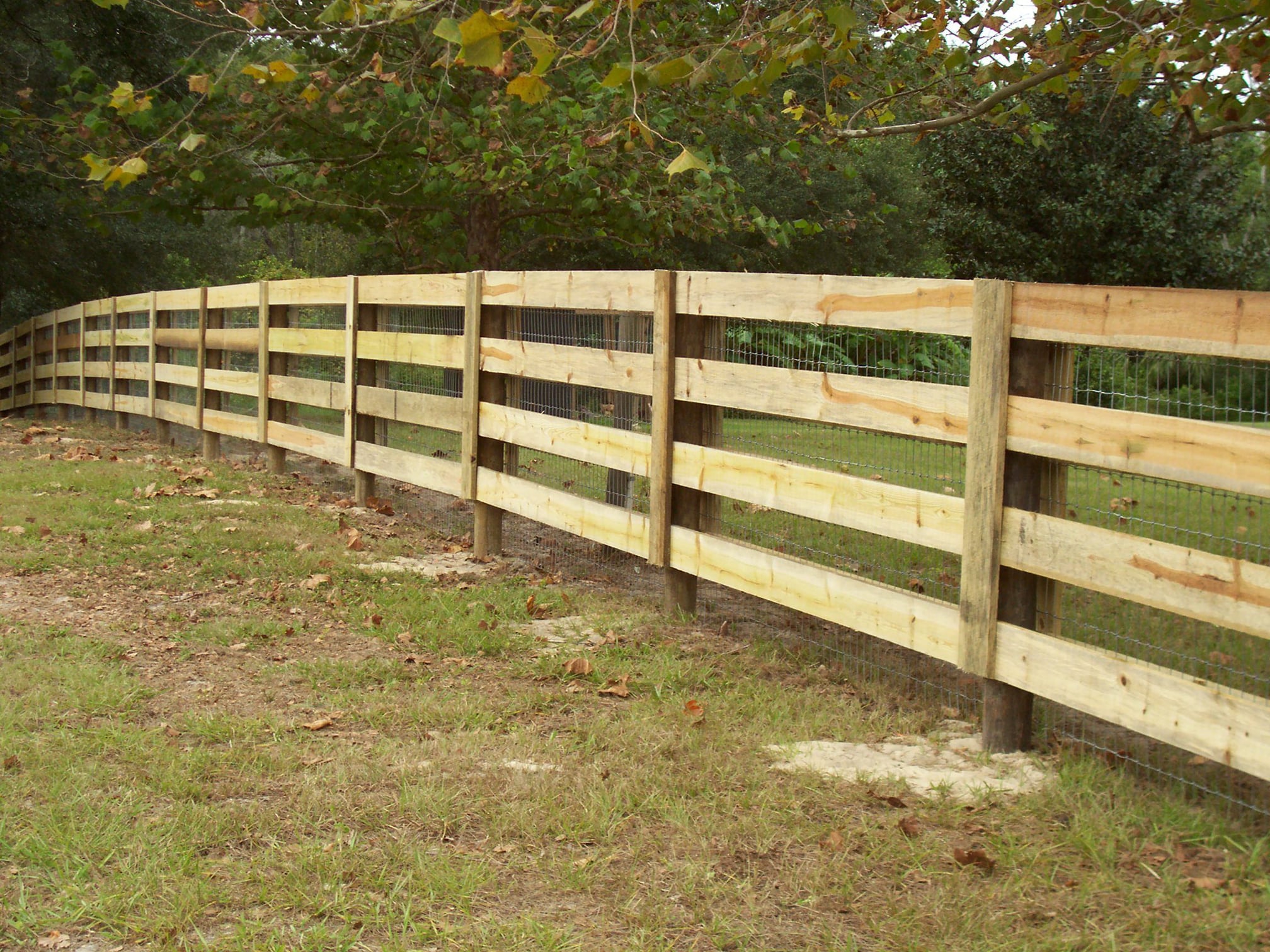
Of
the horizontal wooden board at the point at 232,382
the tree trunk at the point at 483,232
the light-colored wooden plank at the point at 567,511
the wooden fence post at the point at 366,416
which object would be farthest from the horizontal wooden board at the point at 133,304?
the light-colored wooden plank at the point at 567,511

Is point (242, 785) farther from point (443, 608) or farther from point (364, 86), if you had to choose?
point (364, 86)

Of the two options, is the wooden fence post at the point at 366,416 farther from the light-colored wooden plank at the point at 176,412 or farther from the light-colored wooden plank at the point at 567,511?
the light-colored wooden plank at the point at 176,412

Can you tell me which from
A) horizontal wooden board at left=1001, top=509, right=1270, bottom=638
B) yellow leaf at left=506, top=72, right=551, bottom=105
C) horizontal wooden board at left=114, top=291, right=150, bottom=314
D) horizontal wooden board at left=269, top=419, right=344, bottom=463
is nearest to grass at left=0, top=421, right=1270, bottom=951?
horizontal wooden board at left=1001, top=509, right=1270, bottom=638

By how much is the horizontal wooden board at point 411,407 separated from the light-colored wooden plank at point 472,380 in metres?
0.15

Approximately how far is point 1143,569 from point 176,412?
38.2ft

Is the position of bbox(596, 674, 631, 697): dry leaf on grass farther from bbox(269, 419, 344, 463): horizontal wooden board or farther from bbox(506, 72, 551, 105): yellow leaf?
bbox(269, 419, 344, 463): horizontal wooden board

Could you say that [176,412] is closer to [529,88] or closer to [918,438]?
[918,438]

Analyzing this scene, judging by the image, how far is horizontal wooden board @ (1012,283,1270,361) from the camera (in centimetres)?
347

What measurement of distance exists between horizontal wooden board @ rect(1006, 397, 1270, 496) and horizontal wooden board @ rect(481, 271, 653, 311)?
245 cm

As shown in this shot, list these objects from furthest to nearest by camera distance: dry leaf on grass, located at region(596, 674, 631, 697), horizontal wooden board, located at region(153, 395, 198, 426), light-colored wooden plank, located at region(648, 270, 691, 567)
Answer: horizontal wooden board, located at region(153, 395, 198, 426) → light-colored wooden plank, located at region(648, 270, 691, 567) → dry leaf on grass, located at region(596, 674, 631, 697)

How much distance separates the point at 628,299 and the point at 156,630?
2865mm

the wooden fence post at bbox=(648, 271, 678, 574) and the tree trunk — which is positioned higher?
the tree trunk

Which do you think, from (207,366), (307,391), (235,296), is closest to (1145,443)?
(307,391)

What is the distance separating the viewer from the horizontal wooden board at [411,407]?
8445mm
